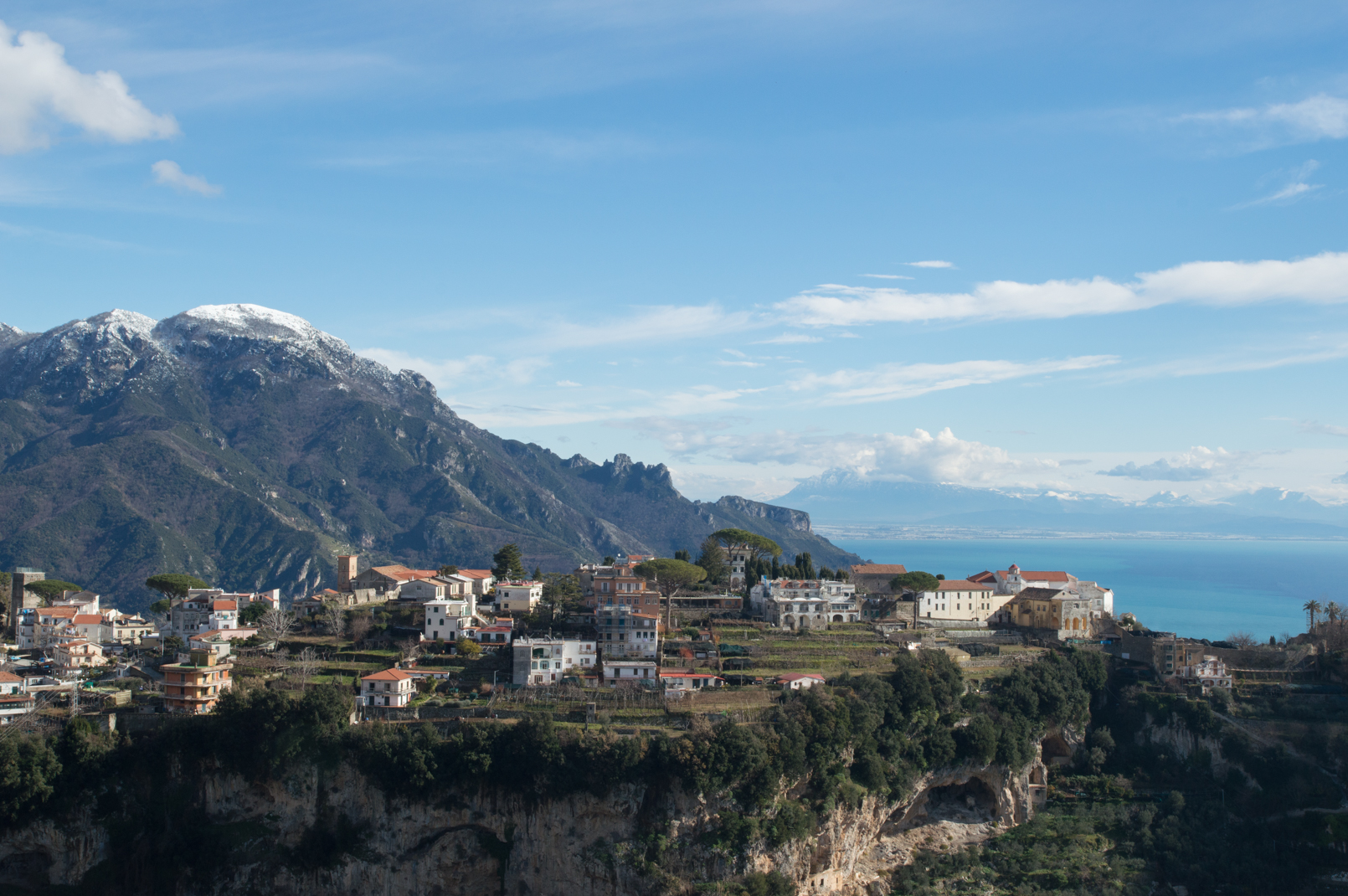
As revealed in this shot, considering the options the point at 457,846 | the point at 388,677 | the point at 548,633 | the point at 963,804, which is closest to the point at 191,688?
the point at 388,677

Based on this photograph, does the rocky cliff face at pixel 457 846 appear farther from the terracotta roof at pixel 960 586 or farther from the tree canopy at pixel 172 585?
the terracotta roof at pixel 960 586

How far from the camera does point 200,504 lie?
161375mm

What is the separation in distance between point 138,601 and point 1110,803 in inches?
4740

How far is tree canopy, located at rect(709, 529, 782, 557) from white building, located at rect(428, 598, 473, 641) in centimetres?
Answer: 2572

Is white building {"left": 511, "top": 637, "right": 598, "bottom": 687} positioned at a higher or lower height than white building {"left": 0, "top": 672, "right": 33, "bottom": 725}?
higher

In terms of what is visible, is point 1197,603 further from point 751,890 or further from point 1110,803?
point 751,890

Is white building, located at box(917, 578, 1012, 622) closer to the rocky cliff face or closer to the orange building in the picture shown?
the rocky cliff face

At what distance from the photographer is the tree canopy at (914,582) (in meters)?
70.2

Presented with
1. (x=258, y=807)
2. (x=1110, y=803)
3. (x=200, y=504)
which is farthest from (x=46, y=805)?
(x=200, y=504)

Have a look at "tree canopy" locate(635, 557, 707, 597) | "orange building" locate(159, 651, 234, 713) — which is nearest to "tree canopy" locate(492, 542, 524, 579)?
"tree canopy" locate(635, 557, 707, 597)

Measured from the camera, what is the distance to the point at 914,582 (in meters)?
70.2

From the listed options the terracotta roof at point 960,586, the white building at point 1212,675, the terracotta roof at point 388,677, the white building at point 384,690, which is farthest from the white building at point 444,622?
the white building at point 1212,675

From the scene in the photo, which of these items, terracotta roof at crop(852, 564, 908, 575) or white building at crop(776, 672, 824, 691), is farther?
terracotta roof at crop(852, 564, 908, 575)

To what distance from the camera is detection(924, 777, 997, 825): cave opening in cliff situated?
179 ft
